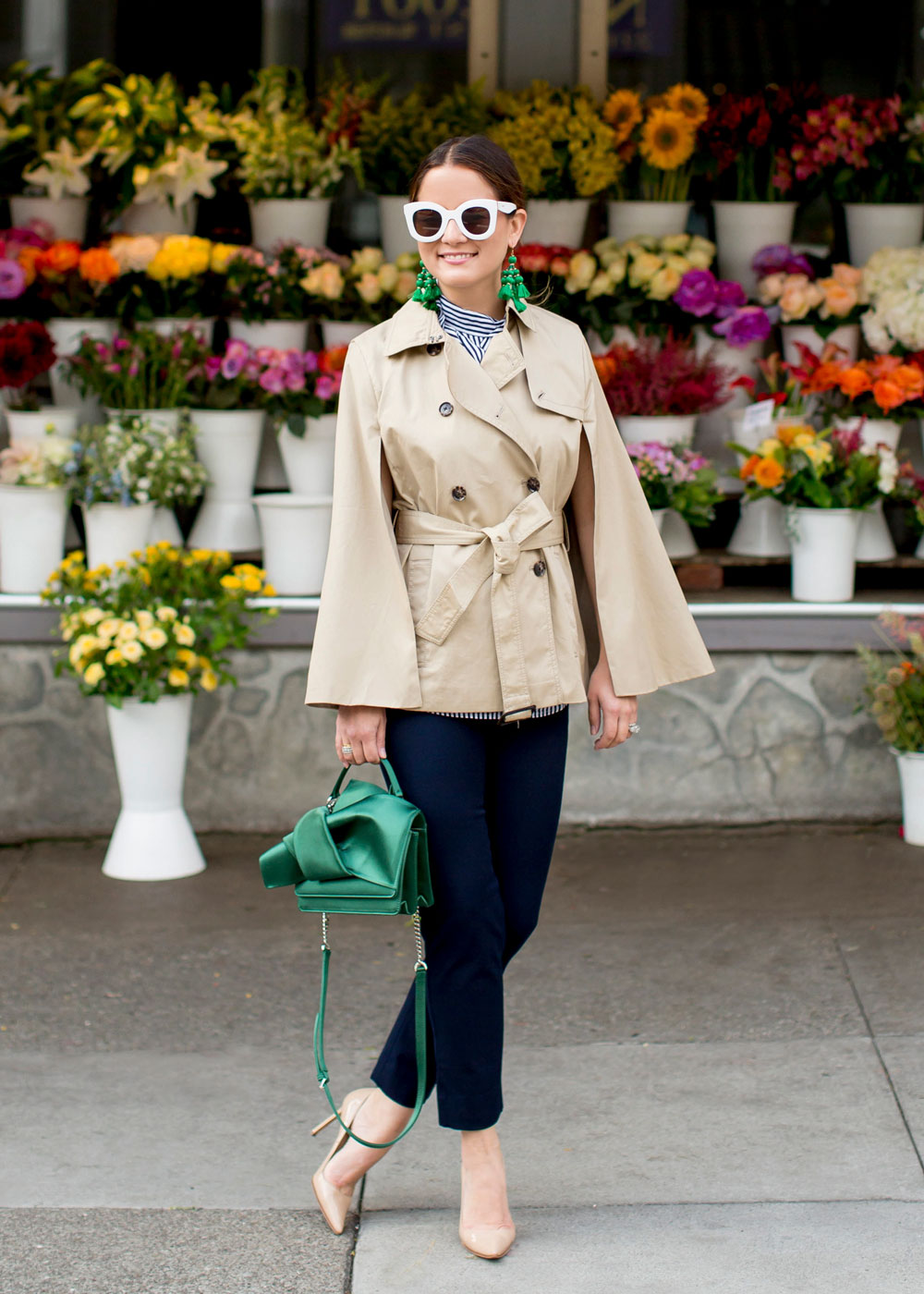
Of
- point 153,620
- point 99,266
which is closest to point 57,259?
point 99,266

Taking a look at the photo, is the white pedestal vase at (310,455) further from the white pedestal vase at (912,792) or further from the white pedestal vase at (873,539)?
the white pedestal vase at (912,792)

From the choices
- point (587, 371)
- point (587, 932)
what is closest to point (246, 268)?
point (587, 932)

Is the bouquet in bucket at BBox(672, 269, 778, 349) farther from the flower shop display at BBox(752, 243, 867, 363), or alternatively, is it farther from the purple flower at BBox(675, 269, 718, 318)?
the flower shop display at BBox(752, 243, 867, 363)

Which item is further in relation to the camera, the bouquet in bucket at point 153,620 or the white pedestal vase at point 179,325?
the white pedestal vase at point 179,325

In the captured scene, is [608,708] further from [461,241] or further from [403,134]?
[403,134]

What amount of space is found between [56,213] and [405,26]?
1.40 m

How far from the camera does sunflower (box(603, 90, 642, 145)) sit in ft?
17.6

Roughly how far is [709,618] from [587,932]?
1165 millimetres

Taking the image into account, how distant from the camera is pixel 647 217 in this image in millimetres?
5453

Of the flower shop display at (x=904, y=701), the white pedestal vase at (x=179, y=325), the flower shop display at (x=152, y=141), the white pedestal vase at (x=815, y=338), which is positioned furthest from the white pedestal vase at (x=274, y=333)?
the flower shop display at (x=904, y=701)

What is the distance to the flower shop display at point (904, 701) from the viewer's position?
15.2 feet

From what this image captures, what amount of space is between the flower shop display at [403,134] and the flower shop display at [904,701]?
6.74 ft

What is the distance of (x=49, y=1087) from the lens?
10.9ft

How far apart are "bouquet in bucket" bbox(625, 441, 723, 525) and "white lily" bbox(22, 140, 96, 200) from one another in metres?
1.98
